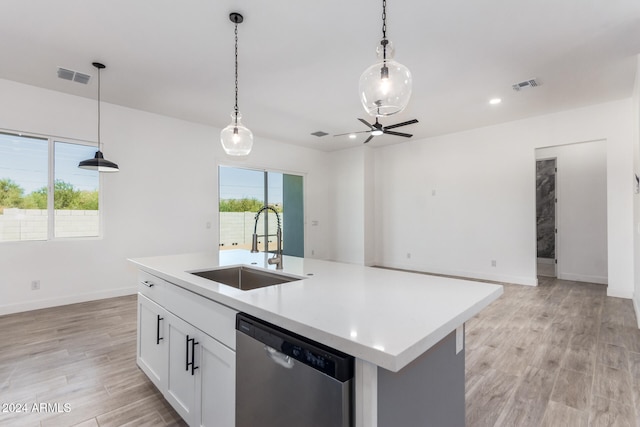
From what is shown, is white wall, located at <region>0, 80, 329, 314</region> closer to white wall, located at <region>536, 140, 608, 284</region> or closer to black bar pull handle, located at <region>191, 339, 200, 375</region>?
black bar pull handle, located at <region>191, 339, 200, 375</region>

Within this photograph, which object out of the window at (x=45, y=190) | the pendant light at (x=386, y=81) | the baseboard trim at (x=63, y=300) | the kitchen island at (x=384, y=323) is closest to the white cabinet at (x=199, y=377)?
the kitchen island at (x=384, y=323)

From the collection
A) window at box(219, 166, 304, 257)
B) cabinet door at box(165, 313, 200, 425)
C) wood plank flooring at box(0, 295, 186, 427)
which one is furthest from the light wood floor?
window at box(219, 166, 304, 257)

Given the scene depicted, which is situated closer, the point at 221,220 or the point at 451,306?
the point at 451,306

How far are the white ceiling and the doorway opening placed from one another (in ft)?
6.72

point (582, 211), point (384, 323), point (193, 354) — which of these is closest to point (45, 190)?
point (193, 354)

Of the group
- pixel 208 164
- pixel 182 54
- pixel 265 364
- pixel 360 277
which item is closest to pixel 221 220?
pixel 208 164

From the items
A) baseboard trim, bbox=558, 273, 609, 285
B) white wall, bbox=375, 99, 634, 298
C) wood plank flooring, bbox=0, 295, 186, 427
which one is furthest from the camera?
baseboard trim, bbox=558, 273, 609, 285

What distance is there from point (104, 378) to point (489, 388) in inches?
110

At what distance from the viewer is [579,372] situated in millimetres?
2311

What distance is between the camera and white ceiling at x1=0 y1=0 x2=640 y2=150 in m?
2.39

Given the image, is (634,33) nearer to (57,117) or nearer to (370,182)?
(370,182)

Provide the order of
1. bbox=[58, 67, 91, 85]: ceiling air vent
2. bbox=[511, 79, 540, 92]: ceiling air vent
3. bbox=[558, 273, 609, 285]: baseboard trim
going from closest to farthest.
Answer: bbox=[58, 67, 91, 85]: ceiling air vent, bbox=[511, 79, 540, 92]: ceiling air vent, bbox=[558, 273, 609, 285]: baseboard trim

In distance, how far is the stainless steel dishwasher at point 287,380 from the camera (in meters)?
0.87

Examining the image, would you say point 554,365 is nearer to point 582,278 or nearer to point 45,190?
point 582,278
